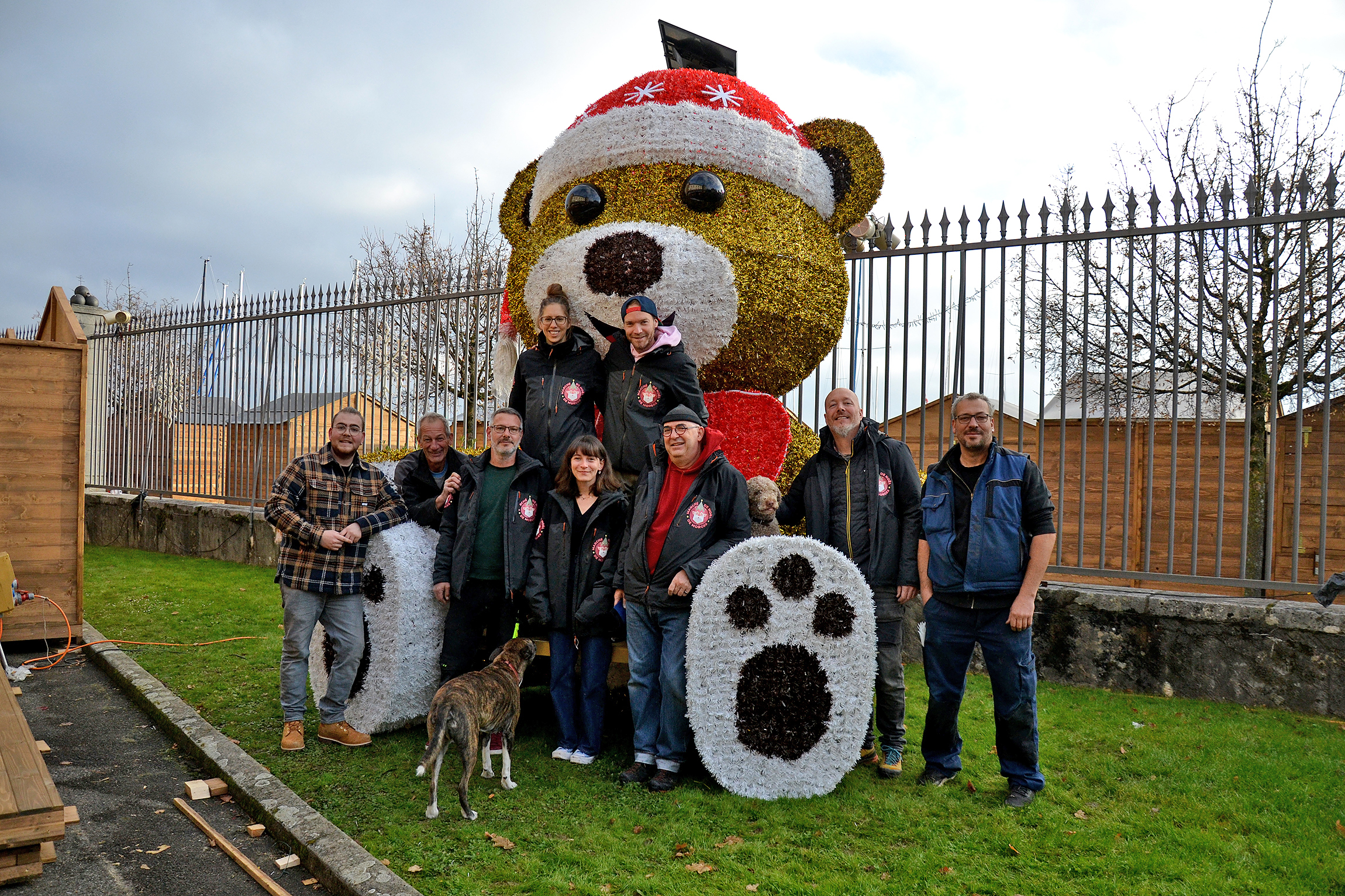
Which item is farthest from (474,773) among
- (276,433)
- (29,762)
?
(276,433)

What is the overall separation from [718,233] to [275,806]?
3516mm

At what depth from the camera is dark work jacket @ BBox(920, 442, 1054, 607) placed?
151 inches

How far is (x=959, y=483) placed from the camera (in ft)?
13.3

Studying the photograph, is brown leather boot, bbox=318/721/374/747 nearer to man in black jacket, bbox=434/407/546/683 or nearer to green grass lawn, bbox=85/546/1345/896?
green grass lawn, bbox=85/546/1345/896

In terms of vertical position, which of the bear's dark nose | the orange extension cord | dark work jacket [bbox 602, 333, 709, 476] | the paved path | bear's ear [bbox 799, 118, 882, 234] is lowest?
the paved path

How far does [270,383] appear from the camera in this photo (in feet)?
37.0

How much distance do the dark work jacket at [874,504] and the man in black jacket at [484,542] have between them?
4.78 ft

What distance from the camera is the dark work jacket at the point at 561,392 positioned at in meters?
4.78

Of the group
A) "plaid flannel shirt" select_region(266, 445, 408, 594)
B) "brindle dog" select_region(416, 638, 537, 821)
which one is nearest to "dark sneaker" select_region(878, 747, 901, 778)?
"brindle dog" select_region(416, 638, 537, 821)

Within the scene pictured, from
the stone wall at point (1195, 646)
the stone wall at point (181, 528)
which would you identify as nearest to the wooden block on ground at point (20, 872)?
the stone wall at point (1195, 646)

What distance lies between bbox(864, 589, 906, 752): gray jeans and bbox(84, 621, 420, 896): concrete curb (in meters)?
2.37

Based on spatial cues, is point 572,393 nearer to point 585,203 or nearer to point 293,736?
point 585,203

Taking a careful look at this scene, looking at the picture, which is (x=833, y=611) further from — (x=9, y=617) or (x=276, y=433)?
(x=276, y=433)

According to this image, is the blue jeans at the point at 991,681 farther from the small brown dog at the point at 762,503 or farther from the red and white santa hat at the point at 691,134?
the red and white santa hat at the point at 691,134
